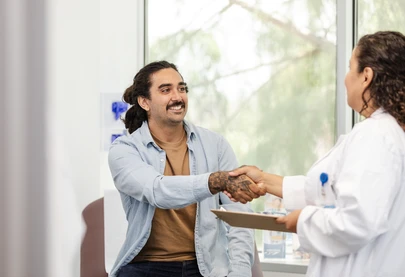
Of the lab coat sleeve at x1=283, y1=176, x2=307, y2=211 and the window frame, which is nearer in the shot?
the lab coat sleeve at x1=283, y1=176, x2=307, y2=211

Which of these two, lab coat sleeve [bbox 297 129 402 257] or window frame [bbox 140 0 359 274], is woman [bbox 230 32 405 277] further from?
window frame [bbox 140 0 359 274]

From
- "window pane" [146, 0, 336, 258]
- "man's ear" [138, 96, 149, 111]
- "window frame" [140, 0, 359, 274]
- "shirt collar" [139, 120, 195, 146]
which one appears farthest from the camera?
"window pane" [146, 0, 336, 258]

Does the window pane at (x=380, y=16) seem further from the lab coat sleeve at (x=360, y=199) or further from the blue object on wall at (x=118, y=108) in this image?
the lab coat sleeve at (x=360, y=199)

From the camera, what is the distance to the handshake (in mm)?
2348

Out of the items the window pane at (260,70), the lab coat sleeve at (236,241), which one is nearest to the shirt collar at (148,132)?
the lab coat sleeve at (236,241)

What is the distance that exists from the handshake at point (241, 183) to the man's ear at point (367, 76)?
697 millimetres

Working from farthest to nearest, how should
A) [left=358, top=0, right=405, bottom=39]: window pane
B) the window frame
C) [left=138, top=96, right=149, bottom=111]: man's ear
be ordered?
the window frame → [left=358, top=0, right=405, bottom=39]: window pane → [left=138, top=96, right=149, bottom=111]: man's ear

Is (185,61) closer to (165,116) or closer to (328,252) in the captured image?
(165,116)

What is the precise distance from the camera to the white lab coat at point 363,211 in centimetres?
166

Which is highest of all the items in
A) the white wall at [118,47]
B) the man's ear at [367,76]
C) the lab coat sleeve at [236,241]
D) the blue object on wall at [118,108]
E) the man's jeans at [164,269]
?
the white wall at [118,47]

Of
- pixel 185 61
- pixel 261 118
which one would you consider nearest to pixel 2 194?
pixel 185 61

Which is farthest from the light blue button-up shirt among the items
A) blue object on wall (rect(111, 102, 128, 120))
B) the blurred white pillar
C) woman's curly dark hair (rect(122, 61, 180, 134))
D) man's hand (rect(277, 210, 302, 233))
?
the blurred white pillar

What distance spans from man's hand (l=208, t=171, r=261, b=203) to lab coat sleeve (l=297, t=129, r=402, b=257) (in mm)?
→ 630

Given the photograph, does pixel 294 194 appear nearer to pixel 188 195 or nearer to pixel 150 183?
pixel 188 195
